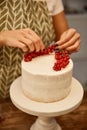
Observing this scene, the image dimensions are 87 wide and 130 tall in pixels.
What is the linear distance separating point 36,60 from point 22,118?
212 mm

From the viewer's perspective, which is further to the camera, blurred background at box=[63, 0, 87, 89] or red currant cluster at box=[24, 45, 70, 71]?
blurred background at box=[63, 0, 87, 89]

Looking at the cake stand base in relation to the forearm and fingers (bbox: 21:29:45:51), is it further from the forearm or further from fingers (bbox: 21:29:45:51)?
the forearm

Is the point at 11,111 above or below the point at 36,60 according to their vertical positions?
below

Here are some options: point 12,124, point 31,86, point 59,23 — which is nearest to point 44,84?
point 31,86

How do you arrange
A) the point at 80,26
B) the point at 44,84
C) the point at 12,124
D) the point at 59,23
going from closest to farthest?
the point at 44,84
the point at 12,124
the point at 59,23
the point at 80,26

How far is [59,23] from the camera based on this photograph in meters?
1.07

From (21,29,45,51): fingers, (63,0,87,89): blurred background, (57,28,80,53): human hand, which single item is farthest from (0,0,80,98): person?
(63,0,87,89): blurred background

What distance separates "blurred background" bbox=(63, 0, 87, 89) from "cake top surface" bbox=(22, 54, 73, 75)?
0.96 meters

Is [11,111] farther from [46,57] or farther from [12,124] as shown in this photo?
[46,57]

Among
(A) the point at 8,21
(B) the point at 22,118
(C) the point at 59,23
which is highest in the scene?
A: (A) the point at 8,21

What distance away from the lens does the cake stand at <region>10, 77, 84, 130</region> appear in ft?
2.34

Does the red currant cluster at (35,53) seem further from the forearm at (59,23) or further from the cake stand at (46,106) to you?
the forearm at (59,23)

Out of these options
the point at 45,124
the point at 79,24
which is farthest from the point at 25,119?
the point at 79,24

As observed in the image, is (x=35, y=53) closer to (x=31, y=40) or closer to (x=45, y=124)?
(x=31, y=40)
